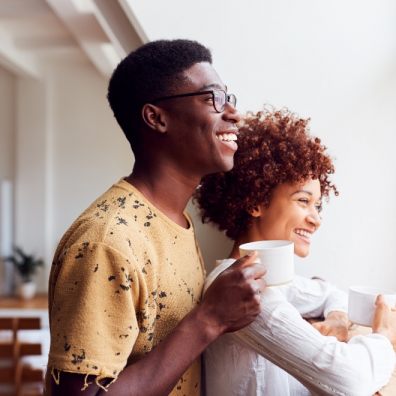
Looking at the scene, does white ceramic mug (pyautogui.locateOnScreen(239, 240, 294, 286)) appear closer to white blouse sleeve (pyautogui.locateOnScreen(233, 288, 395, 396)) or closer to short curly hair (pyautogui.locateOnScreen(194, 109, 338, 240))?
white blouse sleeve (pyautogui.locateOnScreen(233, 288, 395, 396))

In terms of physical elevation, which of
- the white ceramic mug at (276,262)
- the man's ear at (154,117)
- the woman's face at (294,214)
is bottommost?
the white ceramic mug at (276,262)

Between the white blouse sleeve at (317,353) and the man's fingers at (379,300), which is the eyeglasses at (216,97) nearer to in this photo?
the white blouse sleeve at (317,353)

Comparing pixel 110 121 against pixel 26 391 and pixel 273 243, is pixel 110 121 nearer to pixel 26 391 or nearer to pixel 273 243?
pixel 26 391

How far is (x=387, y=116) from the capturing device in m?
1.45

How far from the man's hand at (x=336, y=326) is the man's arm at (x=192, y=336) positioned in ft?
1.01

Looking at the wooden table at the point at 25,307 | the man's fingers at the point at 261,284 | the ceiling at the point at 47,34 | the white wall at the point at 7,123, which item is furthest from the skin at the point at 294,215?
the white wall at the point at 7,123

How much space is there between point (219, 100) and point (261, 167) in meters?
0.26

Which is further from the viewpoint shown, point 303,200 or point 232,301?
point 303,200

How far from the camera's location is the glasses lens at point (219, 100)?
1.01 meters

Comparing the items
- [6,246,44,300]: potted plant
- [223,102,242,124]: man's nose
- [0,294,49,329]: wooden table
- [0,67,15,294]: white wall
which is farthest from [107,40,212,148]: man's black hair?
[0,67,15,294]: white wall

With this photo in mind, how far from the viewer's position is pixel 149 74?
1.01 meters

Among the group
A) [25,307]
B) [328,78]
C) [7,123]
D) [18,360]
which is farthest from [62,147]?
[328,78]

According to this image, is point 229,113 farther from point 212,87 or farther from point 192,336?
point 192,336

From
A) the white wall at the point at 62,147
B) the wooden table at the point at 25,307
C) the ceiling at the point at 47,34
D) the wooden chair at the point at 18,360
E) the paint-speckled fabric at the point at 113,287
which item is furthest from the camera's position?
the white wall at the point at 62,147
